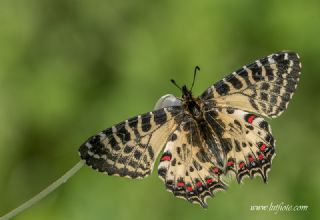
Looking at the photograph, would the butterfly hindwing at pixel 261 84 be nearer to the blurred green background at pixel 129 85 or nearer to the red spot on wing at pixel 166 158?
the red spot on wing at pixel 166 158

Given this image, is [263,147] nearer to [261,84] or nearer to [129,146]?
[261,84]

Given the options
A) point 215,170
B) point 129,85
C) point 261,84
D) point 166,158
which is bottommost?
point 215,170

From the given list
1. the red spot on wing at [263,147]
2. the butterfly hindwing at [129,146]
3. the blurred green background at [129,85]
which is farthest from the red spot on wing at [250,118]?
the blurred green background at [129,85]

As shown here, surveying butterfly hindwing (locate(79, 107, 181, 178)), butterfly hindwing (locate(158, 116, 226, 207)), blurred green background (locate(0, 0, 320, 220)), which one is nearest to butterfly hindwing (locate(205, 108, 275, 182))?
butterfly hindwing (locate(158, 116, 226, 207))

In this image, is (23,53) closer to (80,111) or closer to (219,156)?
(80,111)

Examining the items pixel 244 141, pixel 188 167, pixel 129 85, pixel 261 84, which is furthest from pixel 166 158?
pixel 129 85

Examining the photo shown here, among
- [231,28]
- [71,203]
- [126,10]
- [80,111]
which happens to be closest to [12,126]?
Answer: [80,111]

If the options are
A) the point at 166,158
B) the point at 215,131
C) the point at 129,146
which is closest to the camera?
the point at 129,146

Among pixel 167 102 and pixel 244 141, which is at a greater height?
pixel 167 102
